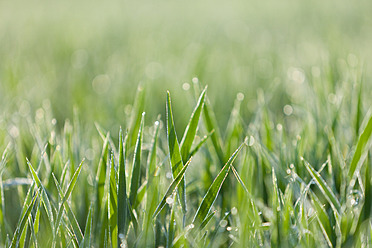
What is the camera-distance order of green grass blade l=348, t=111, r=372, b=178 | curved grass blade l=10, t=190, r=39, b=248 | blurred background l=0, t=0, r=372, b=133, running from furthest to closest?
blurred background l=0, t=0, r=372, b=133
green grass blade l=348, t=111, r=372, b=178
curved grass blade l=10, t=190, r=39, b=248

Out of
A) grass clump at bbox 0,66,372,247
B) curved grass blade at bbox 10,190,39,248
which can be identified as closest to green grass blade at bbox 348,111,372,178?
grass clump at bbox 0,66,372,247

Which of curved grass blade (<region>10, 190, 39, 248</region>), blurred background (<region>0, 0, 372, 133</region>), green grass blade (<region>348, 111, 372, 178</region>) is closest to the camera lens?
curved grass blade (<region>10, 190, 39, 248</region>)

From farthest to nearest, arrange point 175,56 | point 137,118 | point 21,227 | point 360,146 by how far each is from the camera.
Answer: point 175,56, point 137,118, point 360,146, point 21,227

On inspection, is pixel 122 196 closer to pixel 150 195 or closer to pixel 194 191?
pixel 150 195

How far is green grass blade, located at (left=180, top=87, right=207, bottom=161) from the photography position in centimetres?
63

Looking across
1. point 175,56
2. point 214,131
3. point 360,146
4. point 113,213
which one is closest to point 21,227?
point 113,213

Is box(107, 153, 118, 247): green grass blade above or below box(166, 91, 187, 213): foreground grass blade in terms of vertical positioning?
below

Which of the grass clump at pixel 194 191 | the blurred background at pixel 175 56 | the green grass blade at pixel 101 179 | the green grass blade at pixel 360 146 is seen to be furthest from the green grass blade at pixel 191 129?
the blurred background at pixel 175 56

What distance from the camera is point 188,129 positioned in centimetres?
63

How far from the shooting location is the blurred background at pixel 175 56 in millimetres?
1129

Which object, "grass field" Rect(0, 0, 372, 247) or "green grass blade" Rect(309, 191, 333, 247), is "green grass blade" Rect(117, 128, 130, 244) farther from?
"green grass blade" Rect(309, 191, 333, 247)

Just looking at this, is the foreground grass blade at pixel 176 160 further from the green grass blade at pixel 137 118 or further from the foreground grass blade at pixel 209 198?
the green grass blade at pixel 137 118

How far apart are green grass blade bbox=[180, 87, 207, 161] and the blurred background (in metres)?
0.37

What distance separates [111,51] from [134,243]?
1.17 metres
